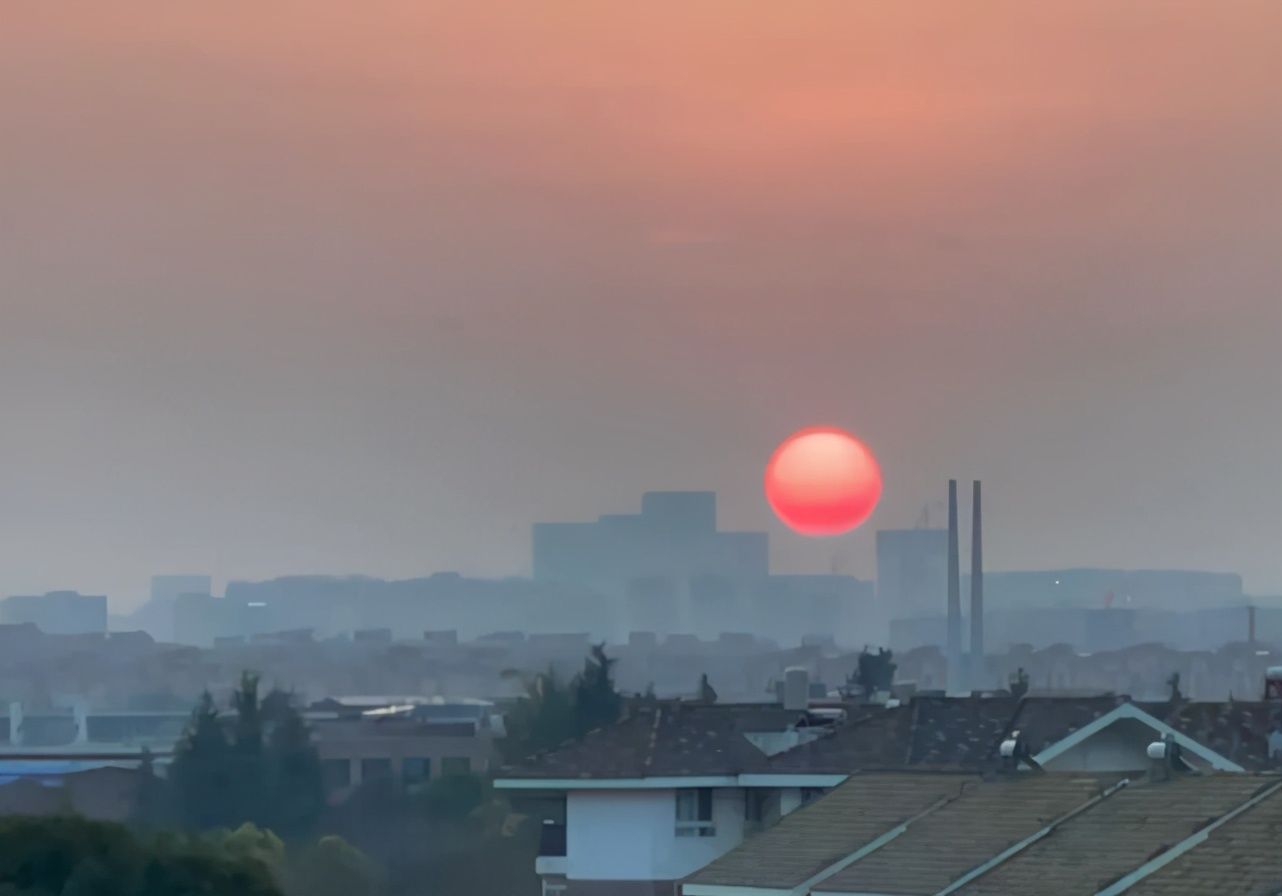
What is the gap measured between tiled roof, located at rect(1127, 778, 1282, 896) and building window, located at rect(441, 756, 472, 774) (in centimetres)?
5730

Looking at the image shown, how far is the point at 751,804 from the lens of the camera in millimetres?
37312

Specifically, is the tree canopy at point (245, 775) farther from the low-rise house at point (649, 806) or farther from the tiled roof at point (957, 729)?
the tiled roof at point (957, 729)

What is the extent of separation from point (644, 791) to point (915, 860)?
38.7ft

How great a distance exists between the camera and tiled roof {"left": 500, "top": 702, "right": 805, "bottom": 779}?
122ft

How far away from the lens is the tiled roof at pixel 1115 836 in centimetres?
2319

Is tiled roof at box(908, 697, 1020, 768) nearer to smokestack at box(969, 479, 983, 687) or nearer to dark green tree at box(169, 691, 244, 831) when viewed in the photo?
dark green tree at box(169, 691, 244, 831)

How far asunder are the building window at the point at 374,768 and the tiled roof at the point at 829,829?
59399mm

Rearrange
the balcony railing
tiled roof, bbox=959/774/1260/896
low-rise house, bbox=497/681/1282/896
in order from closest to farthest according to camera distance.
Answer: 1. tiled roof, bbox=959/774/1260/896
2. low-rise house, bbox=497/681/1282/896
3. the balcony railing

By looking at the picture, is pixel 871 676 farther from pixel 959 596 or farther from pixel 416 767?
pixel 959 596

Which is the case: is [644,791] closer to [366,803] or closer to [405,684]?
[366,803]

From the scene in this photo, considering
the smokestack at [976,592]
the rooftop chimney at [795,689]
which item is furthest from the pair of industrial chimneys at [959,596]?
the rooftop chimney at [795,689]

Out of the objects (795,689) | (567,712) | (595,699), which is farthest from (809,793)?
(567,712)

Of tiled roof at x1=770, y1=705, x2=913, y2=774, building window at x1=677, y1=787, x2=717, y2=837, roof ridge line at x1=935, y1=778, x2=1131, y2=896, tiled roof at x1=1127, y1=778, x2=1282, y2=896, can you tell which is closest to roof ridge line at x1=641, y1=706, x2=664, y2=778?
building window at x1=677, y1=787, x2=717, y2=837

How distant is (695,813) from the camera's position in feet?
122
